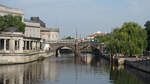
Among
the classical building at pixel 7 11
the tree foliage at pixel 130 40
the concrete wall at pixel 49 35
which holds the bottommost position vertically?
the tree foliage at pixel 130 40

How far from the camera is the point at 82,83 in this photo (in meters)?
44.5

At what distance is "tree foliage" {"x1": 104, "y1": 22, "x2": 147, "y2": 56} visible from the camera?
72.7 metres

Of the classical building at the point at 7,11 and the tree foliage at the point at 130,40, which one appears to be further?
the classical building at the point at 7,11

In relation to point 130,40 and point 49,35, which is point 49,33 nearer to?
point 49,35

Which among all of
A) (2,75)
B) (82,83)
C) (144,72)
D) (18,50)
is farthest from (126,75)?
(18,50)

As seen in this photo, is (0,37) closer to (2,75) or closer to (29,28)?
(2,75)

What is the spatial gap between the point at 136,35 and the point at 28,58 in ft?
88.0

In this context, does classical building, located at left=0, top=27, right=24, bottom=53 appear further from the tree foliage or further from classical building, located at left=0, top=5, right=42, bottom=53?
the tree foliage

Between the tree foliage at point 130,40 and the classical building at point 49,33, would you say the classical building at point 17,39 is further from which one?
the tree foliage at point 130,40

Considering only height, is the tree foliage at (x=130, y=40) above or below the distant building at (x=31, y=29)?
below

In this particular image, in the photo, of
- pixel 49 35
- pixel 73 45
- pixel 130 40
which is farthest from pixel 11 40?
pixel 49 35

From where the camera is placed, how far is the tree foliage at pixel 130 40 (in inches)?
2862

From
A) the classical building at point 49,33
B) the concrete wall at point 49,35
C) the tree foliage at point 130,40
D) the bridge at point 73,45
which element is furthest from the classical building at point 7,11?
the tree foliage at point 130,40

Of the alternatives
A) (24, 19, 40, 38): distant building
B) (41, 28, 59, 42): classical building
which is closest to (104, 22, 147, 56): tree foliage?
(24, 19, 40, 38): distant building
